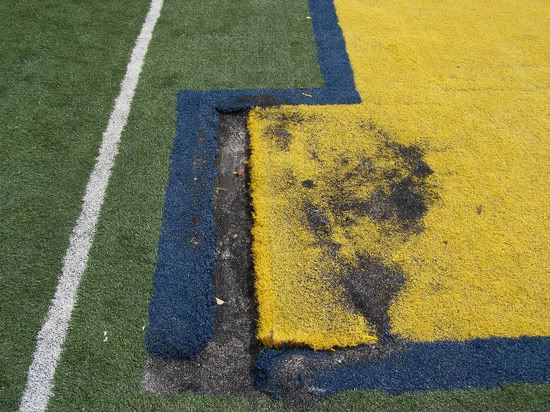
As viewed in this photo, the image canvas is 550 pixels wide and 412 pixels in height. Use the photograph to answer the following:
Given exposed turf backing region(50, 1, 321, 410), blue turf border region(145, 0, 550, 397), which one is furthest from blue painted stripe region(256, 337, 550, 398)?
exposed turf backing region(50, 1, 321, 410)

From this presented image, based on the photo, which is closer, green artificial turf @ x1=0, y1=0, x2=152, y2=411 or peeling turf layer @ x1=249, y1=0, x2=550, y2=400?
peeling turf layer @ x1=249, y1=0, x2=550, y2=400

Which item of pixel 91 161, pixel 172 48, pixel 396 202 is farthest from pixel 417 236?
pixel 172 48

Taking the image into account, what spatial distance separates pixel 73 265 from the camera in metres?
3.44

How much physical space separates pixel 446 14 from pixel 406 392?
4.51 meters

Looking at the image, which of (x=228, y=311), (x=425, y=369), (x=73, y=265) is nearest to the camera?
(x=425, y=369)

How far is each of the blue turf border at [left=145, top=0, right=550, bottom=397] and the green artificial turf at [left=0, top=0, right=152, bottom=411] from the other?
70 cm

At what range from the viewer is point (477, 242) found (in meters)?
3.61

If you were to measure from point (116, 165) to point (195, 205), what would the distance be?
2.52 feet

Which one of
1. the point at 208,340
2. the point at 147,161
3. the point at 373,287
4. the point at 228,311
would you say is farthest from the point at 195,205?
the point at 373,287

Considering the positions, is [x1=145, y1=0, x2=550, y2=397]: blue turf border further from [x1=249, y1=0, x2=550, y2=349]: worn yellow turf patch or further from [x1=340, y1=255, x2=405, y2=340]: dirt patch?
[x1=340, y1=255, x2=405, y2=340]: dirt patch

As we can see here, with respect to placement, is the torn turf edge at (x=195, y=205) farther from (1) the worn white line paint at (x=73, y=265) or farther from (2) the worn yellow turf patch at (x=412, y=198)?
(1) the worn white line paint at (x=73, y=265)

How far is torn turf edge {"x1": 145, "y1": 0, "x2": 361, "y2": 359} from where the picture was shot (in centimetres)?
315

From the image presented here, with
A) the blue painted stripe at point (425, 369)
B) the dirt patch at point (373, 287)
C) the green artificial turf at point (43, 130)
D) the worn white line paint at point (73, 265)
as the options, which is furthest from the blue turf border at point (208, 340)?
the green artificial turf at point (43, 130)

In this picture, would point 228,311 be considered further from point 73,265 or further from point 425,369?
point 425,369
